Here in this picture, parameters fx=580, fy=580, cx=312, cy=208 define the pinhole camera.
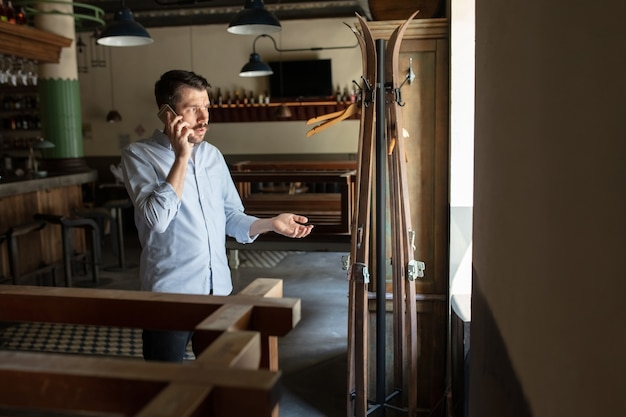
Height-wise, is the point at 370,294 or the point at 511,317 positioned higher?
the point at 511,317

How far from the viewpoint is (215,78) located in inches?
413

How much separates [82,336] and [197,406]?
176 inches

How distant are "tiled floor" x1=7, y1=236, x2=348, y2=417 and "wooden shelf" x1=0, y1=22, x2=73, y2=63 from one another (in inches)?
99.2

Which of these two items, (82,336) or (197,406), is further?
(82,336)

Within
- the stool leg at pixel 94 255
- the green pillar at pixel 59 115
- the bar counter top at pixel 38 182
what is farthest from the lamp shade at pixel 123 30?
the stool leg at pixel 94 255

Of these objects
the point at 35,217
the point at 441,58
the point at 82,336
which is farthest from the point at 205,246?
the point at 35,217

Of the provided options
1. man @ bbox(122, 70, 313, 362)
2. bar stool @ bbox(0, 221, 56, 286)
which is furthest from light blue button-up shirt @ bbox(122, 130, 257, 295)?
bar stool @ bbox(0, 221, 56, 286)

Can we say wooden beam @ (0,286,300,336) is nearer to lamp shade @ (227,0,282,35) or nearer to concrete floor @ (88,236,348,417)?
concrete floor @ (88,236,348,417)

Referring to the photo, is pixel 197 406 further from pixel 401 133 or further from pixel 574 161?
pixel 401 133

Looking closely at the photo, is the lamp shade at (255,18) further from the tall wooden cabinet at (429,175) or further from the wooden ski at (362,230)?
the wooden ski at (362,230)

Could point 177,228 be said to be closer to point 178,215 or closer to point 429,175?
point 178,215

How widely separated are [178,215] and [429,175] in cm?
141

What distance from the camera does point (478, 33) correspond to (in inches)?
64.2

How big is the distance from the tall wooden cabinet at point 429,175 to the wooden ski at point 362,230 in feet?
1.45
